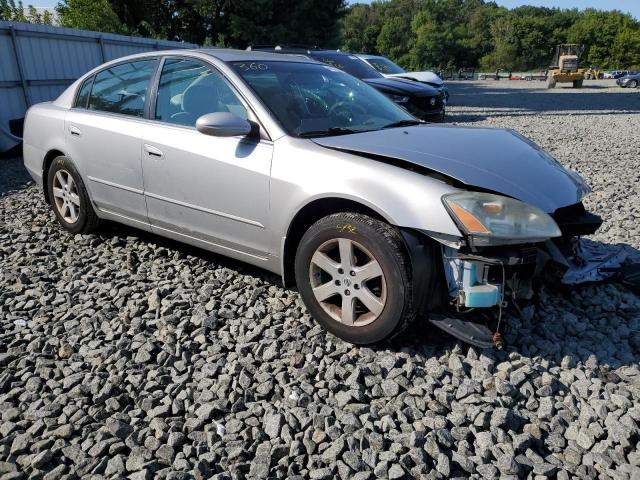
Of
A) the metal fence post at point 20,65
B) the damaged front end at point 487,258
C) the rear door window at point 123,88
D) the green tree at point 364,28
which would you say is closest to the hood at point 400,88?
the metal fence post at point 20,65

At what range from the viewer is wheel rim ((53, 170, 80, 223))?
4633 mm

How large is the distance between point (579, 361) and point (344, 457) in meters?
1.49

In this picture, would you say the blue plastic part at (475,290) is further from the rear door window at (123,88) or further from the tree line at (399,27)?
the tree line at (399,27)

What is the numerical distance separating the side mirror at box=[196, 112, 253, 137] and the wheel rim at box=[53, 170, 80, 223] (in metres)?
1.98

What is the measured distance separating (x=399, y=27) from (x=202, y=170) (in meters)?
113

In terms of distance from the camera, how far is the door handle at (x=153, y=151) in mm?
3702

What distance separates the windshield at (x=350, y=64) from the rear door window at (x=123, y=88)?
7.26 metres

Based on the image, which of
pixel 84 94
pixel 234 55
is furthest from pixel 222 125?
pixel 84 94

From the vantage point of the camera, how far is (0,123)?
9438mm

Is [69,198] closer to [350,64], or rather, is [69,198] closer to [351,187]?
[351,187]

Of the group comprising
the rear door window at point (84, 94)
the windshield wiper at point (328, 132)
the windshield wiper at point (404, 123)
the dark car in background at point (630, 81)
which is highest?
the rear door window at point (84, 94)

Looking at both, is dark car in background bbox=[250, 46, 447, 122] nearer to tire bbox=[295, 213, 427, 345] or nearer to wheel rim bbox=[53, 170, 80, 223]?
wheel rim bbox=[53, 170, 80, 223]

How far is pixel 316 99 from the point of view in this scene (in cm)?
369

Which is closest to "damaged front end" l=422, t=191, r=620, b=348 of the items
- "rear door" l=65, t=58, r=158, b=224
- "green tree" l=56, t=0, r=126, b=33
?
"rear door" l=65, t=58, r=158, b=224
